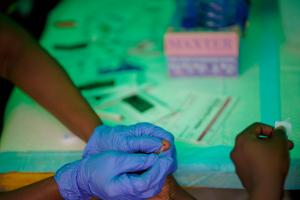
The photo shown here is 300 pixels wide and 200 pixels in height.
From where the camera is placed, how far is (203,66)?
3.93 feet

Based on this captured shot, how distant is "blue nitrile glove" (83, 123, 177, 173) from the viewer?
83 cm

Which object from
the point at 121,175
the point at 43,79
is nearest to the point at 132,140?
the point at 121,175

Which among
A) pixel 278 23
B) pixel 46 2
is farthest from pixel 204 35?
pixel 46 2

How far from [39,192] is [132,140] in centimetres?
22

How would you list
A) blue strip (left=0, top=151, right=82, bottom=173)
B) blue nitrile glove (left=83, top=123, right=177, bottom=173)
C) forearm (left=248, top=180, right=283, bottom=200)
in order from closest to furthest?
forearm (left=248, top=180, right=283, bottom=200) < blue nitrile glove (left=83, top=123, right=177, bottom=173) < blue strip (left=0, top=151, right=82, bottom=173)

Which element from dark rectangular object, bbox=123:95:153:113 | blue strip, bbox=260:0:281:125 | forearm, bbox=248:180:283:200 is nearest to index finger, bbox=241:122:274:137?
forearm, bbox=248:180:283:200

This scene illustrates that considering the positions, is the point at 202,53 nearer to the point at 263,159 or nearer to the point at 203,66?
the point at 203,66

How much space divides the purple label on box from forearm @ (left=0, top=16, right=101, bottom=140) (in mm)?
303

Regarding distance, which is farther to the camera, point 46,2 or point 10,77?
point 46,2

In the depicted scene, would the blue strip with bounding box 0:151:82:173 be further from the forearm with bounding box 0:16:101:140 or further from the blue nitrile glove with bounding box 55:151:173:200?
the blue nitrile glove with bounding box 55:151:173:200

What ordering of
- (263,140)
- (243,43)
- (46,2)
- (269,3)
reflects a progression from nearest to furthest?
(263,140) → (243,43) → (269,3) → (46,2)

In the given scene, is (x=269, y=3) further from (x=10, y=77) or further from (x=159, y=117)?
(x=10, y=77)

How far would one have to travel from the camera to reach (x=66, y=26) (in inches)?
59.8

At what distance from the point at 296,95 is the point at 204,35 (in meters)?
0.29
